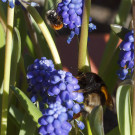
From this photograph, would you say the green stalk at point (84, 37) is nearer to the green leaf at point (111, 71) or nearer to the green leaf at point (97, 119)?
the green leaf at point (97, 119)

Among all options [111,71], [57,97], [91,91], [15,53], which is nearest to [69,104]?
[57,97]

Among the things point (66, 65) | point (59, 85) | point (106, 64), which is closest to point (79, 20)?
point (59, 85)

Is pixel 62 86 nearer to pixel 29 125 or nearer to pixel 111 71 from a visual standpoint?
pixel 29 125

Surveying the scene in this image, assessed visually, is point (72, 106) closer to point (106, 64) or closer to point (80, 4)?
point (80, 4)

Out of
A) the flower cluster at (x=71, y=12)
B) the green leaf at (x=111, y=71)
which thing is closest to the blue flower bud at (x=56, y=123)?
the flower cluster at (x=71, y=12)

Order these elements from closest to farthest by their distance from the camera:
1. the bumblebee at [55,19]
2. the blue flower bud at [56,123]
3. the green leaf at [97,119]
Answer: the blue flower bud at [56,123], the green leaf at [97,119], the bumblebee at [55,19]

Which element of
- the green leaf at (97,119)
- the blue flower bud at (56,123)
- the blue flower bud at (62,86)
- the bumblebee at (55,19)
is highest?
the bumblebee at (55,19)
